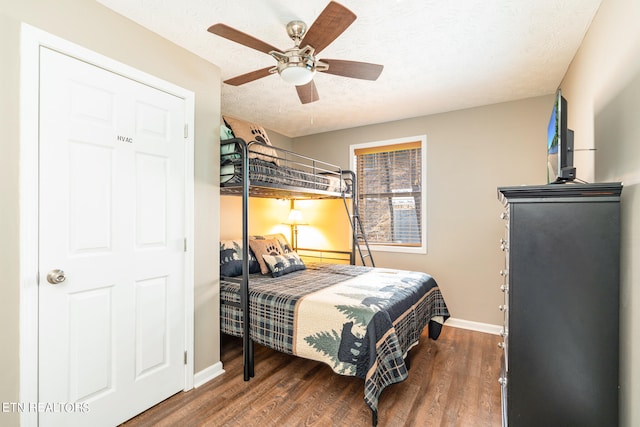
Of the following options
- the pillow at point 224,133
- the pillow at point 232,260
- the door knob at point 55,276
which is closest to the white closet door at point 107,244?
the door knob at point 55,276

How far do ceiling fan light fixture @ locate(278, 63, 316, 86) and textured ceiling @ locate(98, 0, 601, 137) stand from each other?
377mm

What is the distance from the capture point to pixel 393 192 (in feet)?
13.5

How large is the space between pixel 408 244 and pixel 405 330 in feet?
5.84

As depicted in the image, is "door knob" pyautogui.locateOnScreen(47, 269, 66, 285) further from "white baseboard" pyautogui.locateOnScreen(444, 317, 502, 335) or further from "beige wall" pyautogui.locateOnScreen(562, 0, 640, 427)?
"white baseboard" pyautogui.locateOnScreen(444, 317, 502, 335)

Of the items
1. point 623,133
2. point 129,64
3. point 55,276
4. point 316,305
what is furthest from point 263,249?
point 623,133

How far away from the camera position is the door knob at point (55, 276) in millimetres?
1580

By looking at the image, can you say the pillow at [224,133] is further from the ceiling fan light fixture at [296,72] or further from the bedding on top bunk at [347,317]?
the bedding on top bunk at [347,317]

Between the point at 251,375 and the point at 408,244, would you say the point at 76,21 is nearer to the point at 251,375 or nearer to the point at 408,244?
the point at 251,375

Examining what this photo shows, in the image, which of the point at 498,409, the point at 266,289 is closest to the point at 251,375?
the point at 266,289

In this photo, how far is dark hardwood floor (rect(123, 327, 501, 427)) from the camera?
6.34 ft

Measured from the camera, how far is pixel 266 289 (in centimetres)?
262

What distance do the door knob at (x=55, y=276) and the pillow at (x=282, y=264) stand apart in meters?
1.81

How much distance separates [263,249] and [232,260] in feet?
1.40

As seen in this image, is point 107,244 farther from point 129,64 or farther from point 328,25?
point 328,25
